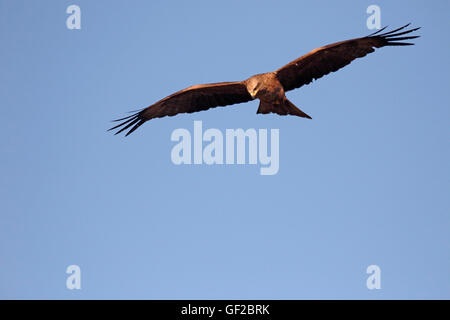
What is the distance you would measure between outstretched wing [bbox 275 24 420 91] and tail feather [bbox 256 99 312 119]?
2.31 feet

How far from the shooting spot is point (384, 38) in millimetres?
11844

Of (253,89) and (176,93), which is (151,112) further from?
(253,89)

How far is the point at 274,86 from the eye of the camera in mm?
11797

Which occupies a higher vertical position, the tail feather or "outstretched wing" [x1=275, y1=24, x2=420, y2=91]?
"outstretched wing" [x1=275, y1=24, x2=420, y2=91]

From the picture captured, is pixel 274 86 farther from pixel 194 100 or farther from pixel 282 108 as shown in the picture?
pixel 194 100

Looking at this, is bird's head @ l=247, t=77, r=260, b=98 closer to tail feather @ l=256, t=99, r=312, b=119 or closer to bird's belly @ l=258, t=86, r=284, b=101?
bird's belly @ l=258, t=86, r=284, b=101

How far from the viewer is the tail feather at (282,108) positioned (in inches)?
464

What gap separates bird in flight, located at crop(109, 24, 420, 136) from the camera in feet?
38.8

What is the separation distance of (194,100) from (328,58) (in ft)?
9.64

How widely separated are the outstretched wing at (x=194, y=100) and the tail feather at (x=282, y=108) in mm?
849

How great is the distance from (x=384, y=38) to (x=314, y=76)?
152 cm

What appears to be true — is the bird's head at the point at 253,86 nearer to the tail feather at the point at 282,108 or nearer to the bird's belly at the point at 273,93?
the bird's belly at the point at 273,93
